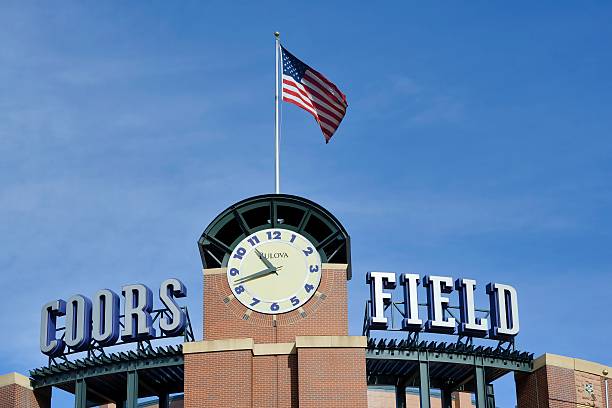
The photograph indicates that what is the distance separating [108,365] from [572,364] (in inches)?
840

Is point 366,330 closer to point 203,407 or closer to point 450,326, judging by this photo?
point 450,326

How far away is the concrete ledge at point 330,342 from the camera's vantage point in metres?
55.3

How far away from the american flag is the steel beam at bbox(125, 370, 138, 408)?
1492cm

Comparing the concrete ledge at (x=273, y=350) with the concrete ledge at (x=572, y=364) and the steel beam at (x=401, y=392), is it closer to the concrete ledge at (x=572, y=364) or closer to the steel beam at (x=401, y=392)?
the steel beam at (x=401, y=392)

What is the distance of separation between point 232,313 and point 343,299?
200 inches

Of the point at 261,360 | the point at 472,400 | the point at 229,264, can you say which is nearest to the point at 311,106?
the point at 229,264

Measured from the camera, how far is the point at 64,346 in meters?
59.5

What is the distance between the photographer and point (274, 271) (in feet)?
192

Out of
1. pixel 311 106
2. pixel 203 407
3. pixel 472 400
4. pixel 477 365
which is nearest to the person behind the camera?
pixel 203 407

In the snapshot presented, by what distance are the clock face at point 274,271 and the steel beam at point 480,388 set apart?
8.39 m

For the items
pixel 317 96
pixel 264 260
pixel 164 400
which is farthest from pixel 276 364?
pixel 317 96

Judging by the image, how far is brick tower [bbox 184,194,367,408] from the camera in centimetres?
5500

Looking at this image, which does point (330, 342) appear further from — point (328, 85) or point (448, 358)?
point (328, 85)

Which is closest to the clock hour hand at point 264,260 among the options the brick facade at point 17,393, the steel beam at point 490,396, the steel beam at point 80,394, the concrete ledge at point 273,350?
the concrete ledge at point 273,350
